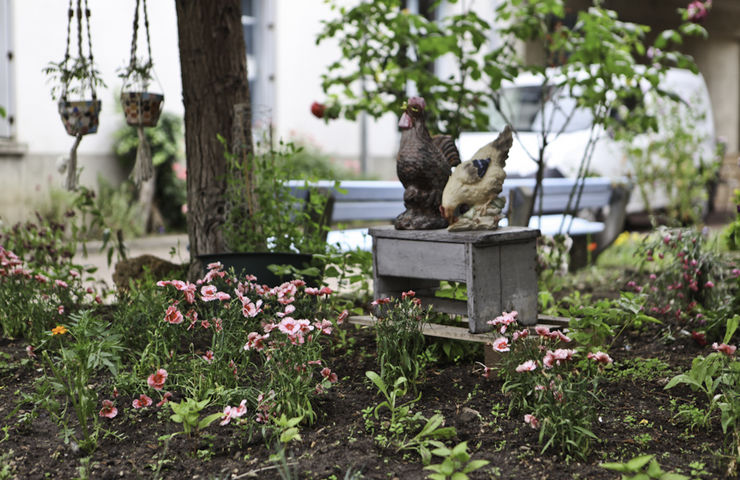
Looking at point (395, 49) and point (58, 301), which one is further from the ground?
point (395, 49)

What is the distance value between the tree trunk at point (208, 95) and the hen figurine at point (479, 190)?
1713mm

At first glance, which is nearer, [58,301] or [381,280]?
[381,280]

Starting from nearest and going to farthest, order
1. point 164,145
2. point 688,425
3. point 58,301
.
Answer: point 688,425, point 58,301, point 164,145

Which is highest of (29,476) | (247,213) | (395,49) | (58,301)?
(395,49)

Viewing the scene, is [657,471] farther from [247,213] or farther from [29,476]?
[247,213]

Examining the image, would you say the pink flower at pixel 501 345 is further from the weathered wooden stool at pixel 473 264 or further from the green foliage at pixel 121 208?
the green foliage at pixel 121 208

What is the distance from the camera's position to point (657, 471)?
219cm

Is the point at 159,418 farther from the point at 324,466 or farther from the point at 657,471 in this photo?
the point at 657,471

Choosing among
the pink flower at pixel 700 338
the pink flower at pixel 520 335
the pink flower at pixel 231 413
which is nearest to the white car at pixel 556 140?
the pink flower at pixel 700 338

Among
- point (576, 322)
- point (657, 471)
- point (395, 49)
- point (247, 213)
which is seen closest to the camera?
point (657, 471)

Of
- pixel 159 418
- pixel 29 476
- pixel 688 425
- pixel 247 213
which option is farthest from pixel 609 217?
pixel 29 476

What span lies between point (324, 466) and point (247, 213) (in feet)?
7.57

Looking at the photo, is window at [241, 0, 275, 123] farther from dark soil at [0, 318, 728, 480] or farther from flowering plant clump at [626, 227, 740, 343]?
dark soil at [0, 318, 728, 480]

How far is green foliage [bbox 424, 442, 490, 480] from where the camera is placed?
2.30 m
